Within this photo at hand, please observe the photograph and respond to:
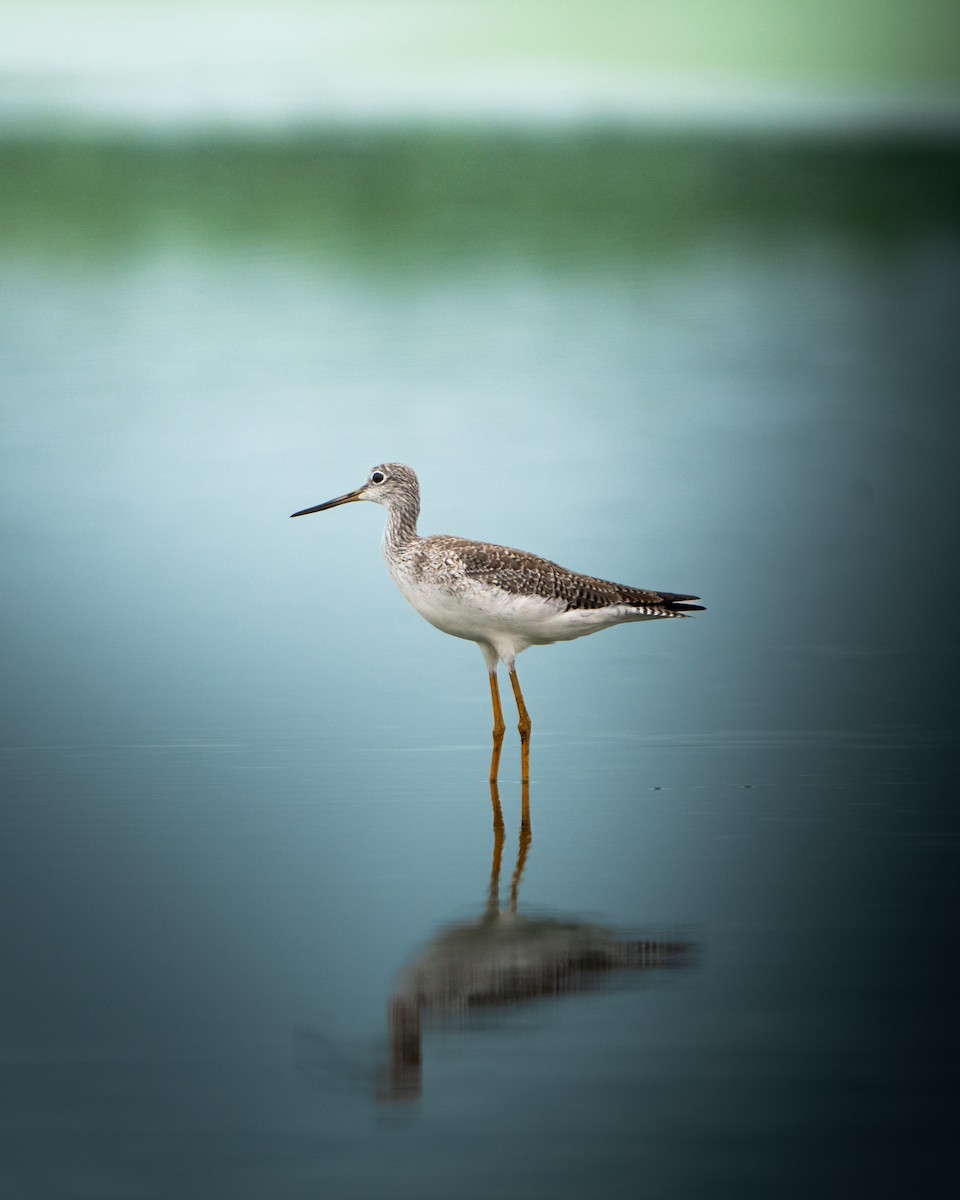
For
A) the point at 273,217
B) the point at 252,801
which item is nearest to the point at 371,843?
the point at 252,801

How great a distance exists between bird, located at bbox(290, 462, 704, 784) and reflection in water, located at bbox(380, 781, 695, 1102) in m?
2.68

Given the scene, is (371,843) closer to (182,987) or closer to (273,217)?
(182,987)

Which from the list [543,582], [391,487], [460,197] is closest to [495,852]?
[543,582]

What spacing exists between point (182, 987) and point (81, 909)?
100 cm

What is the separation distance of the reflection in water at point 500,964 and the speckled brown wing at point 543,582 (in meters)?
2.87

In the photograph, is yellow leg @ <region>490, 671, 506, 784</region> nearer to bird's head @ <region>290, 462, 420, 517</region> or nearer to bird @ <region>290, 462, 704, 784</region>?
bird @ <region>290, 462, 704, 784</region>

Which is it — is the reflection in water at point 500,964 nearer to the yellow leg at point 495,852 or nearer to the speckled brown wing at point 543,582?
the yellow leg at point 495,852

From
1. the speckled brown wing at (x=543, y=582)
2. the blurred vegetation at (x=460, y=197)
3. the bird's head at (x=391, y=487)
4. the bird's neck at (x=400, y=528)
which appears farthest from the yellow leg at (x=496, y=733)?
the blurred vegetation at (x=460, y=197)

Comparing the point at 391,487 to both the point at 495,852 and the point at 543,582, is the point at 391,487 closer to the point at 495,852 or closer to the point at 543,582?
the point at 543,582

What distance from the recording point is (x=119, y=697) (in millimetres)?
10734

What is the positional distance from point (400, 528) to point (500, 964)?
440 centimetres

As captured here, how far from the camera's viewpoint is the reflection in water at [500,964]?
5289 mm

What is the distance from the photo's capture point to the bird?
29.6ft

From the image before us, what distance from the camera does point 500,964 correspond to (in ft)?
18.7
